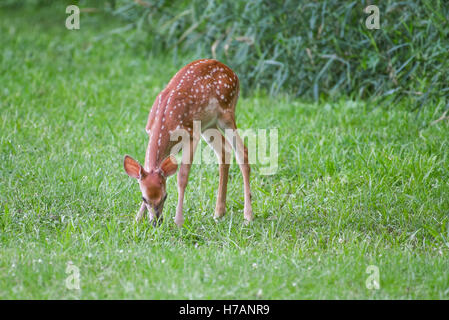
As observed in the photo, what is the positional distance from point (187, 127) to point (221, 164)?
64 cm

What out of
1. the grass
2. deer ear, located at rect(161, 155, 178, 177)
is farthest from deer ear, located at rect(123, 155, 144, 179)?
the grass

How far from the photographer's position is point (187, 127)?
547 cm

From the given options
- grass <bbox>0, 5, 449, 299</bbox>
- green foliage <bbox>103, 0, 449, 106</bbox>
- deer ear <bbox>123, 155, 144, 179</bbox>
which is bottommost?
grass <bbox>0, 5, 449, 299</bbox>

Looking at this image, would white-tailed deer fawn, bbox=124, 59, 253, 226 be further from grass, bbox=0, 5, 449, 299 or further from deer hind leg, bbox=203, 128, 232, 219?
grass, bbox=0, 5, 449, 299

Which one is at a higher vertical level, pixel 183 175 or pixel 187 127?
pixel 187 127

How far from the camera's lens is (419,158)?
22.0 feet

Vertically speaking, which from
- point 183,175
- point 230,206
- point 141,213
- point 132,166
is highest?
point 132,166

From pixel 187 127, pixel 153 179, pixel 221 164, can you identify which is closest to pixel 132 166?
pixel 153 179

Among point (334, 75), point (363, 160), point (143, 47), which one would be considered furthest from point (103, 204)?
point (143, 47)

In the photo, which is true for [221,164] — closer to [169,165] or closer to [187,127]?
[187,127]

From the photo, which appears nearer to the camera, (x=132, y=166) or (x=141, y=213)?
(x=132, y=166)

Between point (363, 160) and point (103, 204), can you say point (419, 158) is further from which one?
point (103, 204)

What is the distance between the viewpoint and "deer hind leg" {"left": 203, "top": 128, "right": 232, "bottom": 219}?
5.91 meters
